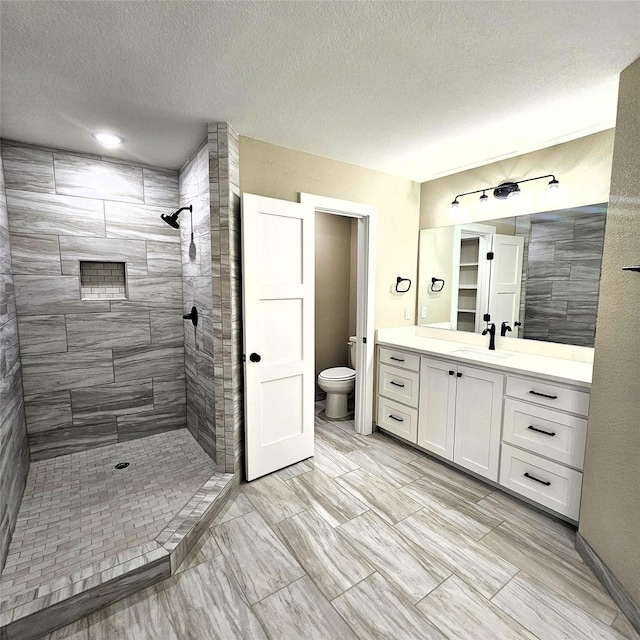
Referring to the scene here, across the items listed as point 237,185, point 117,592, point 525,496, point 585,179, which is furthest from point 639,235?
point 117,592

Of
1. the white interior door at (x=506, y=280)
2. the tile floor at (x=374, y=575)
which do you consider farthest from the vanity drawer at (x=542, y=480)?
the white interior door at (x=506, y=280)

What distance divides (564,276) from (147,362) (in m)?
3.36

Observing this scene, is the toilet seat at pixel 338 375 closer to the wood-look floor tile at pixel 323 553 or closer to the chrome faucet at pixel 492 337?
the chrome faucet at pixel 492 337

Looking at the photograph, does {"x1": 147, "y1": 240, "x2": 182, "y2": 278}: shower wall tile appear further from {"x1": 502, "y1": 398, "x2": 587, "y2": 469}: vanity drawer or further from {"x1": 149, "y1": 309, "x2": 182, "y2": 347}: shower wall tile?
{"x1": 502, "y1": 398, "x2": 587, "y2": 469}: vanity drawer

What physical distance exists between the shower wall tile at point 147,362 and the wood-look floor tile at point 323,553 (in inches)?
69.1

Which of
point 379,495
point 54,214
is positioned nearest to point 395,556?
point 379,495

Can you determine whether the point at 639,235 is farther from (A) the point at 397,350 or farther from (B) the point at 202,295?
(B) the point at 202,295

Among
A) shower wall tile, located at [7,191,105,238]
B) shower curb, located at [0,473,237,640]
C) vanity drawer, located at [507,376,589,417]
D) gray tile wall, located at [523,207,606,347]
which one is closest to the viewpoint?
shower curb, located at [0,473,237,640]

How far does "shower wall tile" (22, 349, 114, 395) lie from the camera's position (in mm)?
2607

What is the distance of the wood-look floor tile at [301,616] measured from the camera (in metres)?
1.43

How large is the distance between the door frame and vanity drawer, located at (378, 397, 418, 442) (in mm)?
119

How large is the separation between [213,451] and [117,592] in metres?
1.12

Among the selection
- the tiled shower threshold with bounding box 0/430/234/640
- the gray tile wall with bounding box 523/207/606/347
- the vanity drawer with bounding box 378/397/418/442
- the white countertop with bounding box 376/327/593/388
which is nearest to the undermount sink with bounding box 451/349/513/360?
the white countertop with bounding box 376/327/593/388

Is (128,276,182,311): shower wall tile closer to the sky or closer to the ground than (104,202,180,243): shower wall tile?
closer to the ground
